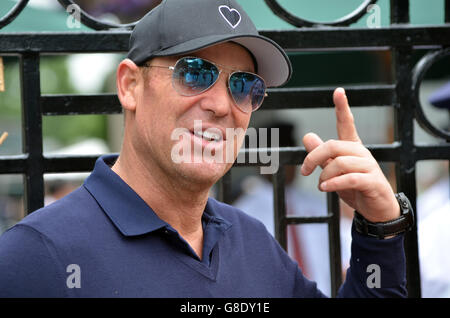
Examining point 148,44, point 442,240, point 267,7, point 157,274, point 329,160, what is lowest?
point 442,240

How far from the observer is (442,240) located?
3.53 meters

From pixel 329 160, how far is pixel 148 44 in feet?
2.22

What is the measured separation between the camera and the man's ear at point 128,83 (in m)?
1.90

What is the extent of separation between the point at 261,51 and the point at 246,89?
0.45ft

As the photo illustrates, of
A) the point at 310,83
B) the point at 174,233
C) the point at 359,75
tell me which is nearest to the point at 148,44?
the point at 174,233

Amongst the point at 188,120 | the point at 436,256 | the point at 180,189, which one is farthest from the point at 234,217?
the point at 436,256

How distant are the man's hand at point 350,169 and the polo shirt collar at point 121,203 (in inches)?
20.2

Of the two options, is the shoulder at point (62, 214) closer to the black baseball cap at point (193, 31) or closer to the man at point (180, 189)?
the man at point (180, 189)

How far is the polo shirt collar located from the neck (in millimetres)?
47

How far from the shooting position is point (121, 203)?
→ 181 cm

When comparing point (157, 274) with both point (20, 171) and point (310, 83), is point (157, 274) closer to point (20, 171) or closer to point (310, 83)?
point (20, 171)

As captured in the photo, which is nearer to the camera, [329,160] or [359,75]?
[329,160]

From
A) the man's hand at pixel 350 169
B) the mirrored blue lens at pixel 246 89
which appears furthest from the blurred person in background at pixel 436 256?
the mirrored blue lens at pixel 246 89

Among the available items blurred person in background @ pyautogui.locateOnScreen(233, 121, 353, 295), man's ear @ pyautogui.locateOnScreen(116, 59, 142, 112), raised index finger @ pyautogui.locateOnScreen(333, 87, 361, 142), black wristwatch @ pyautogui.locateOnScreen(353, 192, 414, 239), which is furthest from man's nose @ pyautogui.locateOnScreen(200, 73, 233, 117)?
blurred person in background @ pyautogui.locateOnScreen(233, 121, 353, 295)
